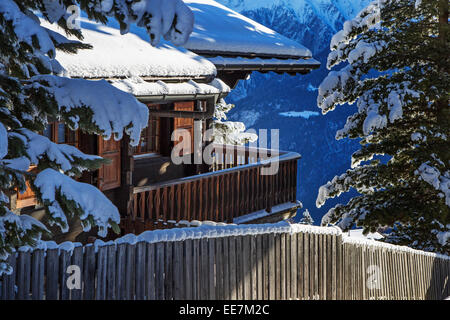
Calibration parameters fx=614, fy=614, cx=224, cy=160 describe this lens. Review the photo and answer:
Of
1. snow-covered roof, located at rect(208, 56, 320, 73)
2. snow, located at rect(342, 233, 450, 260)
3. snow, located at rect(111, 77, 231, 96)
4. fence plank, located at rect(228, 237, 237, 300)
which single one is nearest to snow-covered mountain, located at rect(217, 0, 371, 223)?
snow-covered roof, located at rect(208, 56, 320, 73)

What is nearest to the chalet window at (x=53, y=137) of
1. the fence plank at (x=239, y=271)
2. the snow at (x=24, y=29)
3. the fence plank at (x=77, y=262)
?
the fence plank at (x=77, y=262)

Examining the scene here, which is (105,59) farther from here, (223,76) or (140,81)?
(223,76)

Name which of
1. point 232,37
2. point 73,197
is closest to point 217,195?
point 232,37

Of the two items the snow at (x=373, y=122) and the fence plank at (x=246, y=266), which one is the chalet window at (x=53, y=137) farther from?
the snow at (x=373, y=122)

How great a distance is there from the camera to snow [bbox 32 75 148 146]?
Answer: 4.34 m

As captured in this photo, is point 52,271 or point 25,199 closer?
point 52,271

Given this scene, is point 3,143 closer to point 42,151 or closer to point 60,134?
point 42,151

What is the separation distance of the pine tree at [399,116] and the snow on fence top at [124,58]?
3.50 m

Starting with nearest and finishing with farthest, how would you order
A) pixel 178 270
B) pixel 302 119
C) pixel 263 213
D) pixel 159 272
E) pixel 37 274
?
pixel 37 274
pixel 159 272
pixel 178 270
pixel 263 213
pixel 302 119

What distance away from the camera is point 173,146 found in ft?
50.9

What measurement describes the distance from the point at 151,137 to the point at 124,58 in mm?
3612

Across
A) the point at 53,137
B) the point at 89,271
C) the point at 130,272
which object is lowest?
the point at 130,272
